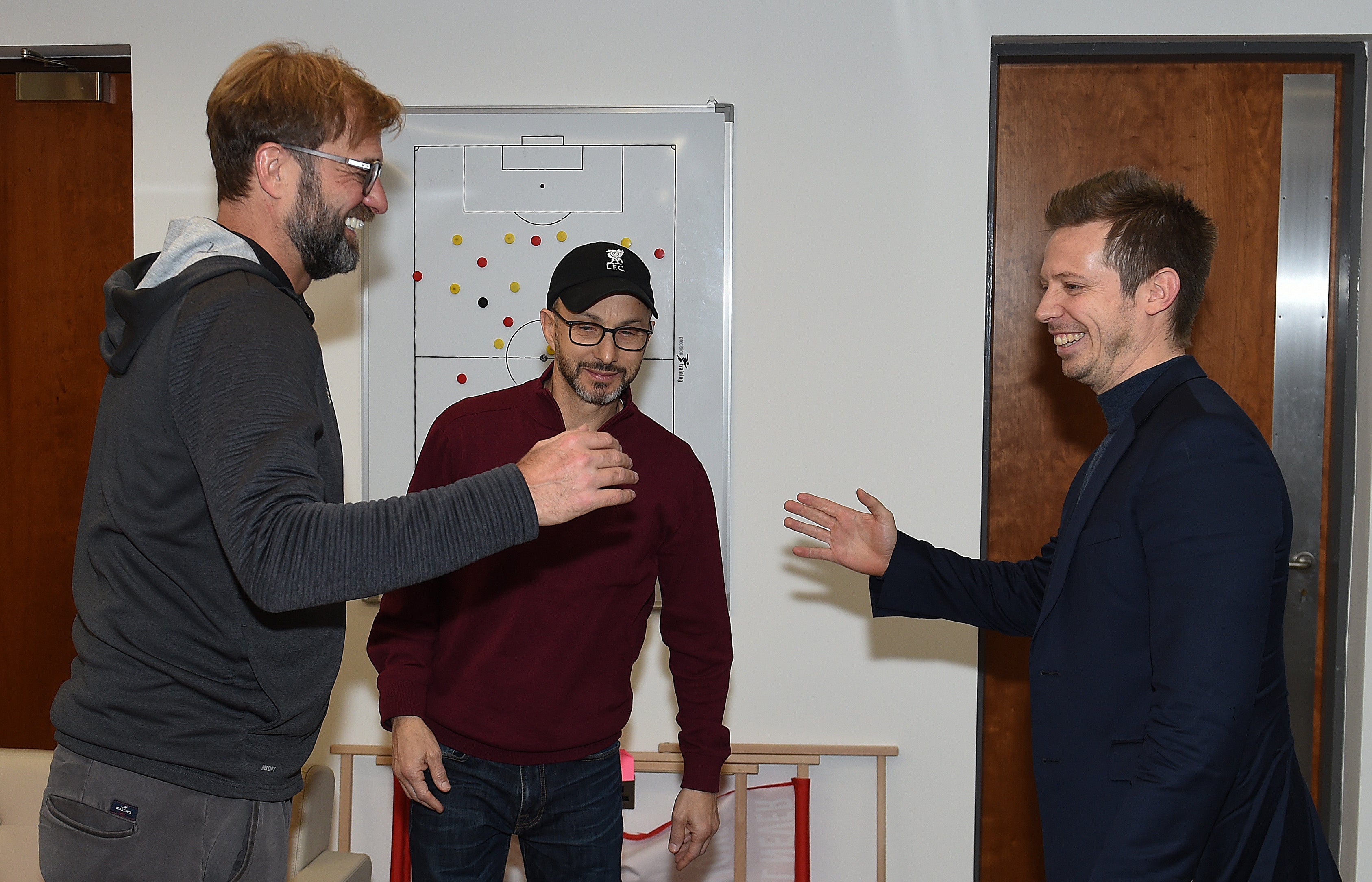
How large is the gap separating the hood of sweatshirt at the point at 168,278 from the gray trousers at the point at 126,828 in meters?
0.50

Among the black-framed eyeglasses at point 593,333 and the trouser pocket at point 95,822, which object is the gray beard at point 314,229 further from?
the trouser pocket at point 95,822

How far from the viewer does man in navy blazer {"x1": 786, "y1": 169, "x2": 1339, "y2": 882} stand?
49.4 inches

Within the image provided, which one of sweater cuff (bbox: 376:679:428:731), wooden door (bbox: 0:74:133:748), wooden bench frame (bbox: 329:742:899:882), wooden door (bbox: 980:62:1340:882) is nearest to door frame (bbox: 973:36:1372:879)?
wooden door (bbox: 980:62:1340:882)

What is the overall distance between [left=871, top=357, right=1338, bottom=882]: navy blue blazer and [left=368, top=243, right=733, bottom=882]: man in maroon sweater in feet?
2.55

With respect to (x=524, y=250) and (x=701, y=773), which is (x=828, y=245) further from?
(x=701, y=773)

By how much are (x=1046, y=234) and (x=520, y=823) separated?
2001mm

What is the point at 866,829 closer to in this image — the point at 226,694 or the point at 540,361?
the point at 540,361

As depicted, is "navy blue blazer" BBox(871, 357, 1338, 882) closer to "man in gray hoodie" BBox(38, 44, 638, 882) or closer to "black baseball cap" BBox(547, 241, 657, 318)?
"man in gray hoodie" BBox(38, 44, 638, 882)

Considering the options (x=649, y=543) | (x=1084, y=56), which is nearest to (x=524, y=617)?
(x=649, y=543)

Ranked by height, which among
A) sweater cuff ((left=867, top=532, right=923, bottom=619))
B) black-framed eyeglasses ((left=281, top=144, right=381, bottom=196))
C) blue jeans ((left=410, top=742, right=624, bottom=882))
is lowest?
blue jeans ((left=410, top=742, right=624, bottom=882))

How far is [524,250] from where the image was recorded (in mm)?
2611

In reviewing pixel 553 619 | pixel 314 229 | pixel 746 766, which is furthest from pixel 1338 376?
pixel 314 229

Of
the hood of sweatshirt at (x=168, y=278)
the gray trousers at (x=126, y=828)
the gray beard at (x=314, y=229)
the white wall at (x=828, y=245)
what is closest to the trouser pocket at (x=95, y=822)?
the gray trousers at (x=126, y=828)

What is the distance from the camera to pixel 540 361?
2.62 metres
